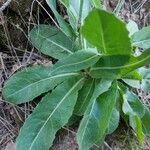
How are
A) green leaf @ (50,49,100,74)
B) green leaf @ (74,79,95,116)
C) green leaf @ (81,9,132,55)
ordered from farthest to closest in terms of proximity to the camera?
green leaf @ (74,79,95,116)
green leaf @ (50,49,100,74)
green leaf @ (81,9,132,55)

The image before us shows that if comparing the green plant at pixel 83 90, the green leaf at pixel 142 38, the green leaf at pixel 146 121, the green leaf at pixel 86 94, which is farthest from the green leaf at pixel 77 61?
the green leaf at pixel 146 121

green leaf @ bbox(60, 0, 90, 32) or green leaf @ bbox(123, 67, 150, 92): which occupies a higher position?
green leaf @ bbox(60, 0, 90, 32)

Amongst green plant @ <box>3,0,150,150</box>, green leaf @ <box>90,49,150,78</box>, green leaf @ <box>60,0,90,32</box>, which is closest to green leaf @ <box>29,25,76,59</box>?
green plant @ <box>3,0,150,150</box>

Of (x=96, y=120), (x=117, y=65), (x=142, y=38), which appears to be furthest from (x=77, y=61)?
(x=142, y=38)

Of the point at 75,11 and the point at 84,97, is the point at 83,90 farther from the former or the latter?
the point at 75,11

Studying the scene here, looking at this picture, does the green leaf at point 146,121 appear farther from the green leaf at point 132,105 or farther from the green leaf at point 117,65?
the green leaf at point 117,65

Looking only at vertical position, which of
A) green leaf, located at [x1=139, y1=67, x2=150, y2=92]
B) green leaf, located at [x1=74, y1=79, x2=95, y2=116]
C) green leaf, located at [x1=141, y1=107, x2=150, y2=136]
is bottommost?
green leaf, located at [x1=141, y1=107, x2=150, y2=136]

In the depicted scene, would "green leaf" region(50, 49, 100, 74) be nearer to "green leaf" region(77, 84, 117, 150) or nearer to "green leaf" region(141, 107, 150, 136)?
"green leaf" region(77, 84, 117, 150)
